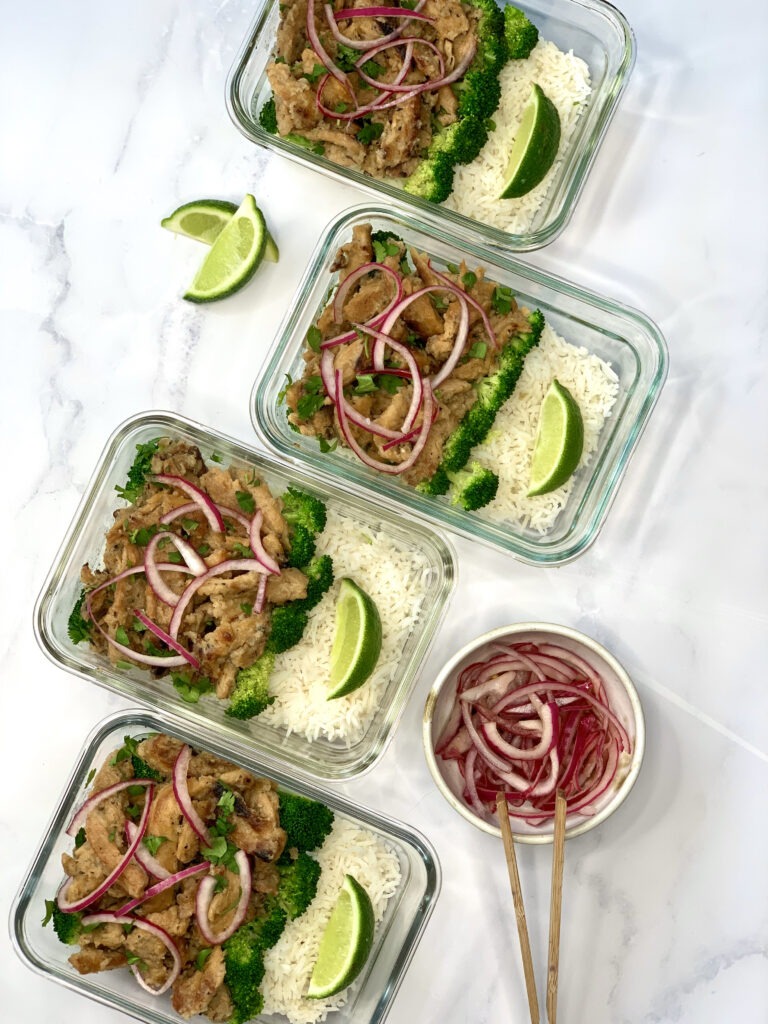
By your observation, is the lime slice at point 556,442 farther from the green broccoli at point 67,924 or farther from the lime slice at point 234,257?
the green broccoli at point 67,924

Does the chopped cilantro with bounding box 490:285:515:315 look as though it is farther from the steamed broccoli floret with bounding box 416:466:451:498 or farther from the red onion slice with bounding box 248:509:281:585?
the red onion slice with bounding box 248:509:281:585

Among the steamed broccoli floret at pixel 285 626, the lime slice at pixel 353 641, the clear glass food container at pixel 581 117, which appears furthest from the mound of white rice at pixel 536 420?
the steamed broccoli floret at pixel 285 626

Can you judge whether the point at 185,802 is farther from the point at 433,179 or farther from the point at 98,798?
the point at 433,179

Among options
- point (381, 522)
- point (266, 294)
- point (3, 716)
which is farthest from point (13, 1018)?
point (266, 294)

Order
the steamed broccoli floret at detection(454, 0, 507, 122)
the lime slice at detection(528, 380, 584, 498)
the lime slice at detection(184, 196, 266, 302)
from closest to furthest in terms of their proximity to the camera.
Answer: the lime slice at detection(528, 380, 584, 498), the steamed broccoli floret at detection(454, 0, 507, 122), the lime slice at detection(184, 196, 266, 302)

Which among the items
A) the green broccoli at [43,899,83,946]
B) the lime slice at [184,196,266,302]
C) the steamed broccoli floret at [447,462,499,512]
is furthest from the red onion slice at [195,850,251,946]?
the lime slice at [184,196,266,302]

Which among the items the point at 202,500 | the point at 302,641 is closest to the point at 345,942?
the point at 302,641
